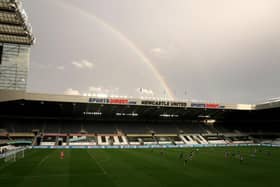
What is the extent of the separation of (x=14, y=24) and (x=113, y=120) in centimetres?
6193

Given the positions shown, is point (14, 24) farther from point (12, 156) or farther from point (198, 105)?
point (198, 105)

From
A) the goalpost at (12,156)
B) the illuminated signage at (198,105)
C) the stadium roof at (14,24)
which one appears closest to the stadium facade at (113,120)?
the illuminated signage at (198,105)

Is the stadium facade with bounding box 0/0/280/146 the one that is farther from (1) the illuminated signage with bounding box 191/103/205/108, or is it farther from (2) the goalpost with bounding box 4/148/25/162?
(2) the goalpost with bounding box 4/148/25/162

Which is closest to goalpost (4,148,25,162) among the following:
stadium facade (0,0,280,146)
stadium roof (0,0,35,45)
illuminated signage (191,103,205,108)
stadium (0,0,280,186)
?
stadium (0,0,280,186)

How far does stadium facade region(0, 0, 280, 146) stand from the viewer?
6475cm

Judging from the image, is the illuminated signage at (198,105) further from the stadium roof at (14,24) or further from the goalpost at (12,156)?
the stadium roof at (14,24)

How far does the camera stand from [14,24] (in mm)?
29062

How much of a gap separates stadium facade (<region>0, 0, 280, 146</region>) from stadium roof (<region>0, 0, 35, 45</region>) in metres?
22.6

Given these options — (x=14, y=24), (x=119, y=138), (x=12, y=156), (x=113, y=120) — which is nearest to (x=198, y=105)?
(x=119, y=138)

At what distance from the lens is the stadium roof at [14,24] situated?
25.4m

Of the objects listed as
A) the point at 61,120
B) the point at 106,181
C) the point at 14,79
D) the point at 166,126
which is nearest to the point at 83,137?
the point at 61,120

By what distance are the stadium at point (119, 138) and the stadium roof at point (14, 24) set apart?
11cm

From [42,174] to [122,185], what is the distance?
980 cm

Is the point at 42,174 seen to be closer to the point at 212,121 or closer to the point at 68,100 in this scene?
the point at 68,100
